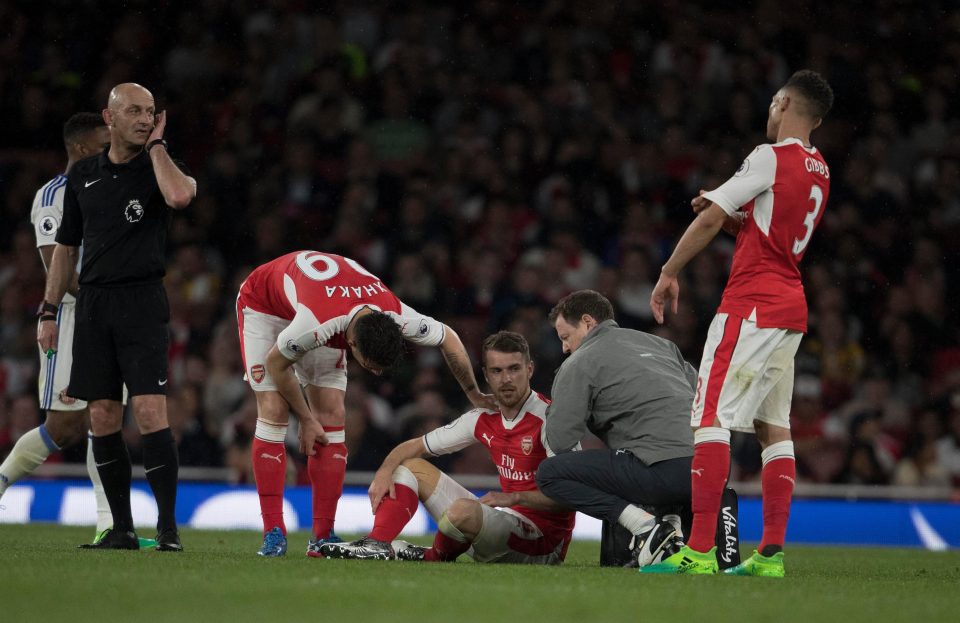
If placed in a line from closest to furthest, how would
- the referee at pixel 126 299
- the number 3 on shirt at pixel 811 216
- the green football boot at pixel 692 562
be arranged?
the green football boot at pixel 692 562 < the number 3 on shirt at pixel 811 216 < the referee at pixel 126 299

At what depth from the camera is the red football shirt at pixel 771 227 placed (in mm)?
5637

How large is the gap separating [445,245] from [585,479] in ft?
23.5

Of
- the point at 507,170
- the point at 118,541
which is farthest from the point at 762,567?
the point at 507,170

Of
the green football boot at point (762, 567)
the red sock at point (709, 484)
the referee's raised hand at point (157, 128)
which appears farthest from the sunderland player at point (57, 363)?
the green football boot at point (762, 567)

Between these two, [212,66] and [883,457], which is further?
[212,66]

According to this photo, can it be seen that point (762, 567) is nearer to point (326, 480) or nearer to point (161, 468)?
point (326, 480)

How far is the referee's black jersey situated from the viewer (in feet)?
20.8

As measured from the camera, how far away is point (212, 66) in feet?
49.1

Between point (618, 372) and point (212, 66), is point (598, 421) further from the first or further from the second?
point (212, 66)

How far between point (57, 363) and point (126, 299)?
1490mm

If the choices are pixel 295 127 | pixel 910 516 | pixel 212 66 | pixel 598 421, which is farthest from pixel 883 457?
pixel 212 66

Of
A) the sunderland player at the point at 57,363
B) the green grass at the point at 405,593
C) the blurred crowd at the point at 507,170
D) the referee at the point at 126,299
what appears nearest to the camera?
the green grass at the point at 405,593

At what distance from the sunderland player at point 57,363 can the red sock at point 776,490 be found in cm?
379

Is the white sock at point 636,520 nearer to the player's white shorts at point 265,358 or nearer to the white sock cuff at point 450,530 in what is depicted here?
the white sock cuff at point 450,530
